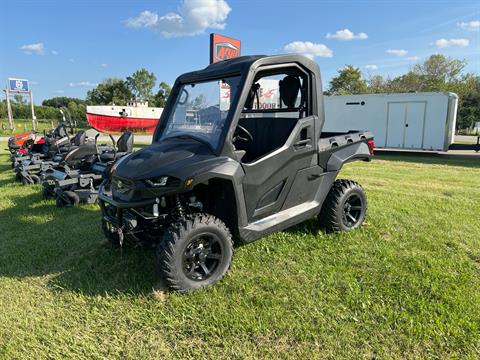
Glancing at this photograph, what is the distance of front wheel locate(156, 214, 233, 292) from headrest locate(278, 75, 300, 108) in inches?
60.9

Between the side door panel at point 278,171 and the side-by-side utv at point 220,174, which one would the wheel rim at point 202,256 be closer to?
the side-by-side utv at point 220,174

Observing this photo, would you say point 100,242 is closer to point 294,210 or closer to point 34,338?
point 34,338

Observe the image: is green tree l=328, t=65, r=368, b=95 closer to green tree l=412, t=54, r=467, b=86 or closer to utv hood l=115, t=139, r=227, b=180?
green tree l=412, t=54, r=467, b=86

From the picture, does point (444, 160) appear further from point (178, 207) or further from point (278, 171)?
point (178, 207)

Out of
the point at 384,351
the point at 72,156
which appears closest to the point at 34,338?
the point at 384,351

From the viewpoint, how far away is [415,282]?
3.00m

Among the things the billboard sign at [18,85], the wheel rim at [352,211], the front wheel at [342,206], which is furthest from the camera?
the billboard sign at [18,85]

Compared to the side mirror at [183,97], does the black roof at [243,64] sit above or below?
above

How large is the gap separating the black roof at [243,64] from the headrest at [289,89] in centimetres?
22

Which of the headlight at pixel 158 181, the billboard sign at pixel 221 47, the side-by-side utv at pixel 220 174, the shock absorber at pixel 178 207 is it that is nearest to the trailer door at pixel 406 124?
the billboard sign at pixel 221 47

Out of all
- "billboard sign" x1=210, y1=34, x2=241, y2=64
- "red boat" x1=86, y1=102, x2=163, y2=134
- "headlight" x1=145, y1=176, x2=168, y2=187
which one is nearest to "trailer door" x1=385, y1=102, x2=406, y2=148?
"billboard sign" x1=210, y1=34, x2=241, y2=64

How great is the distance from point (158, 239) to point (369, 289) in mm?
1872

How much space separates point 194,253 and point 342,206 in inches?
→ 75.6

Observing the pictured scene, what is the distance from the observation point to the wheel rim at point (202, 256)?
2.88m
